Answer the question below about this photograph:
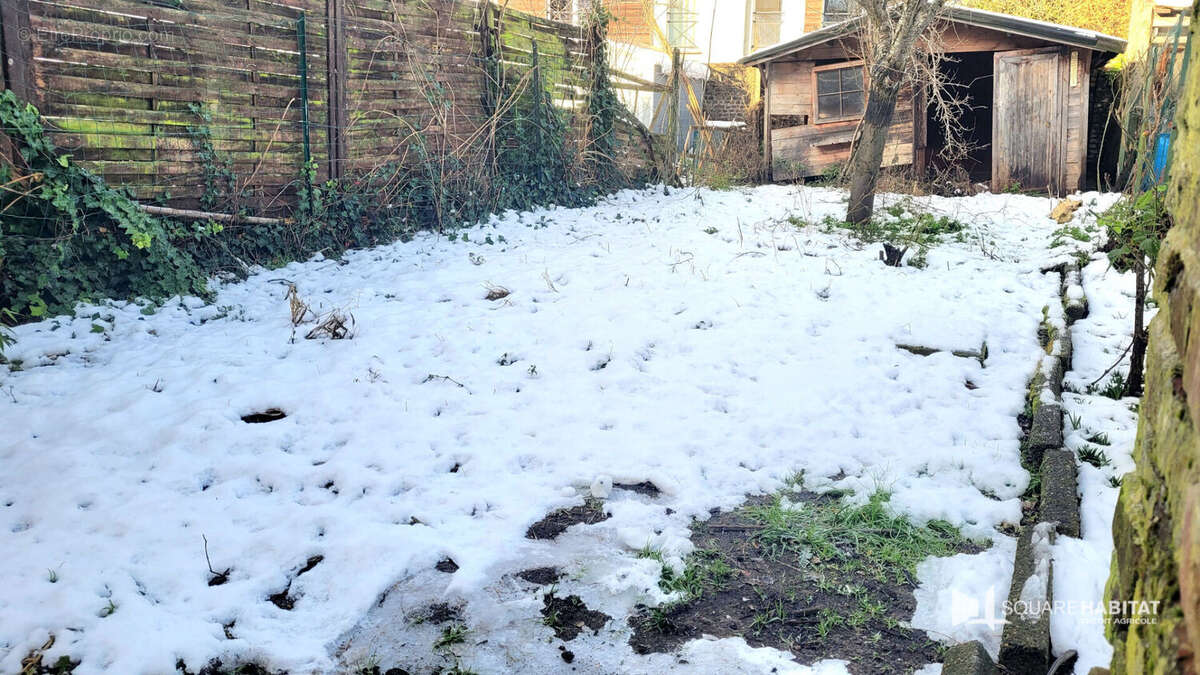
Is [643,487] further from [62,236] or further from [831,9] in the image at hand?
[831,9]

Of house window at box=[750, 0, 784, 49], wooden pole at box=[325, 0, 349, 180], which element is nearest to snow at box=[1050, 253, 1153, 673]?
wooden pole at box=[325, 0, 349, 180]

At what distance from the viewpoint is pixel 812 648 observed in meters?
2.95

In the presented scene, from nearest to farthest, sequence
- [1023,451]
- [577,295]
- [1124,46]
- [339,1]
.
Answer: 1. [1023,451]
2. [577,295]
3. [339,1]
4. [1124,46]

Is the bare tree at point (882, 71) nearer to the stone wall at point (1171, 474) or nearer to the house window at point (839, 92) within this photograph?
the house window at point (839, 92)

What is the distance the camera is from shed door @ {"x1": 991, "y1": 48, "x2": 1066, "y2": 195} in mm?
13656

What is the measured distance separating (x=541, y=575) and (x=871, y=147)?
789cm

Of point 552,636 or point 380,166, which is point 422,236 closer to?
point 380,166

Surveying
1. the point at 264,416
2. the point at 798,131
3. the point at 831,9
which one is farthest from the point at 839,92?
the point at 264,416

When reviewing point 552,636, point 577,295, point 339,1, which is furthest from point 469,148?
point 552,636

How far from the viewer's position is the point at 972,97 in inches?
558

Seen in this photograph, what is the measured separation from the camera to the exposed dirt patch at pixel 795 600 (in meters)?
2.95

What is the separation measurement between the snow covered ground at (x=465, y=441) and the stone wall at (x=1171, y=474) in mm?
1588

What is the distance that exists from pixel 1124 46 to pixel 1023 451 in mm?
11482

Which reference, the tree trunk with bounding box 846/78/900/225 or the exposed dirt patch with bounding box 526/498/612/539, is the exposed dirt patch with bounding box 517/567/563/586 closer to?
the exposed dirt patch with bounding box 526/498/612/539
